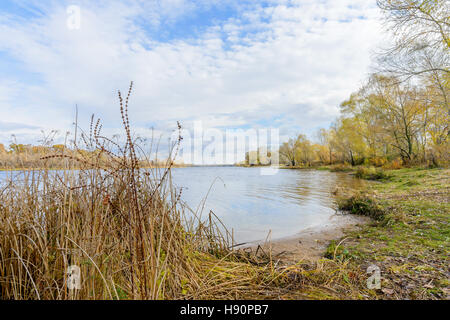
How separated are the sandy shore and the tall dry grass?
2.09 metres

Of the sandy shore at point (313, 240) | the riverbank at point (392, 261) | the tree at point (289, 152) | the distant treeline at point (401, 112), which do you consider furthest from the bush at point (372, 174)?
the tree at point (289, 152)

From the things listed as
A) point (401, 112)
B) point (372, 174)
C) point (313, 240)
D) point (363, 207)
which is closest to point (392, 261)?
point (313, 240)

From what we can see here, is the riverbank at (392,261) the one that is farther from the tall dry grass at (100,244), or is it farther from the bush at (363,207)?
the tall dry grass at (100,244)

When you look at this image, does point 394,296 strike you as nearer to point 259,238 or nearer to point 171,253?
point 171,253

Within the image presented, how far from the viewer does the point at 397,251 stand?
4.23 m

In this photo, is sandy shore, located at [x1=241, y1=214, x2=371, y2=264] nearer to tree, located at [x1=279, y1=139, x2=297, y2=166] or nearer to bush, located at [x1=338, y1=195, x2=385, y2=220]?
bush, located at [x1=338, y1=195, x2=385, y2=220]

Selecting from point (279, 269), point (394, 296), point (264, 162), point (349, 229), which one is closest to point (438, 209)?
point (349, 229)

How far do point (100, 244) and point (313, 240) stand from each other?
523 centimetres

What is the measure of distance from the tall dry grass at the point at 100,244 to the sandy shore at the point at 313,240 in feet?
6.84

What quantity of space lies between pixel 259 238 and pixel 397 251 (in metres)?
3.32

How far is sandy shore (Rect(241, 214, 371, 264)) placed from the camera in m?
4.96

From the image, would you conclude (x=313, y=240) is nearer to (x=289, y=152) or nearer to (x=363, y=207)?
(x=363, y=207)

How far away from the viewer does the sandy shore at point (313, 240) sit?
4.96m

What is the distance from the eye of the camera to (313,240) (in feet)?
20.0
